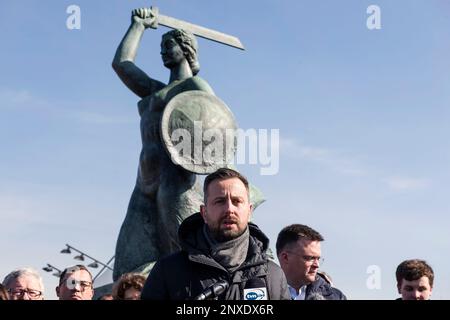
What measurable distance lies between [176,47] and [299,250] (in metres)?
5.23

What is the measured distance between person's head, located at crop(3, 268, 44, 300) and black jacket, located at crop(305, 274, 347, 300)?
5.59ft

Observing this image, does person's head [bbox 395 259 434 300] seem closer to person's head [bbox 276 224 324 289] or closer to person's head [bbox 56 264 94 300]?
person's head [bbox 276 224 324 289]

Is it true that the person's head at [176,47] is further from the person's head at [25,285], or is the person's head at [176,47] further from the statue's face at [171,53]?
the person's head at [25,285]

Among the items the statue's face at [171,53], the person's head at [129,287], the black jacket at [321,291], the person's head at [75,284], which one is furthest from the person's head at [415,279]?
the statue's face at [171,53]

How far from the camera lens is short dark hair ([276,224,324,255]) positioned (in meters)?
5.36

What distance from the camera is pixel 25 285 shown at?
5.92m

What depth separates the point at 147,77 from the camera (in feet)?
33.8

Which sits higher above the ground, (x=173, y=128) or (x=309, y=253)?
(x=173, y=128)
